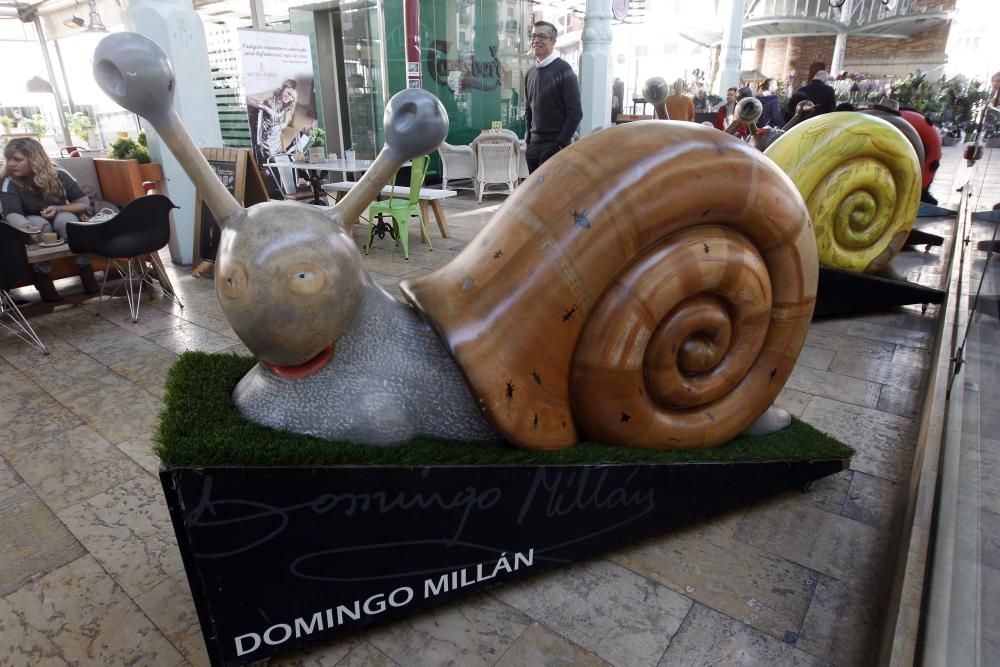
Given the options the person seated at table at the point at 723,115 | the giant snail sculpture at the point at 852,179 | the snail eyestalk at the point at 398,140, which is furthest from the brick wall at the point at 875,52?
the snail eyestalk at the point at 398,140

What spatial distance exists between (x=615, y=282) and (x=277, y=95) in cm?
707

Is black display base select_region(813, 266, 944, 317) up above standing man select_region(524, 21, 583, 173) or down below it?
below

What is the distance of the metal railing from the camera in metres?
21.5

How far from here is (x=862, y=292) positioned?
4051mm

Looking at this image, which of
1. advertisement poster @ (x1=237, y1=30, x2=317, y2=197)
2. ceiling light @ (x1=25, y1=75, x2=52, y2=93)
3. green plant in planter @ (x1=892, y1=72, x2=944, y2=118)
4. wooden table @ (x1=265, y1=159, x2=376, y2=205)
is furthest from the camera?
ceiling light @ (x1=25, y1=75, x2=52, y2=93)

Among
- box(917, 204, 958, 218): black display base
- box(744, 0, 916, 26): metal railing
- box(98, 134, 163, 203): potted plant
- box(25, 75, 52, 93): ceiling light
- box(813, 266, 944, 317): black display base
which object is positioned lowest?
box(813, 266, 944, 317): black display base

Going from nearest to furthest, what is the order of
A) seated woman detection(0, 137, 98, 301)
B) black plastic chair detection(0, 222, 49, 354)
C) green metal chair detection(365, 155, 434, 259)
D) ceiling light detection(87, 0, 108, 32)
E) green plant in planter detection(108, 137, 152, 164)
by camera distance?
black plastic chair detection(0, 222, 49, 354), seated woman detection(0, 137, 98, 301), green plant in planter detection(108, 137, 152, 164), green metal chair detection(365, 155, 434, 259), ceiling light detection(87, 0, 108, 32)

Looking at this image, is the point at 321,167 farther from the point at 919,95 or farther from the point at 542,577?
the point at 919,95

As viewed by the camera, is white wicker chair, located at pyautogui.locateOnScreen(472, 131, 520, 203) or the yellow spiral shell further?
white wicker chair, located at pyautogui.locateOnScreen(472, 131, 520, 203)

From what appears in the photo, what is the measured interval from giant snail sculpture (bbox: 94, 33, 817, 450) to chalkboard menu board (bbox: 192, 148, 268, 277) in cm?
408

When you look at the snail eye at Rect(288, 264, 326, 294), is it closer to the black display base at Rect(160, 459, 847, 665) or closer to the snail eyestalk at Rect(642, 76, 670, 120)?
the black display base at Rect(160, 459, 847, 665)

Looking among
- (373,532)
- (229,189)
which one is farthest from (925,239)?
(229,189)

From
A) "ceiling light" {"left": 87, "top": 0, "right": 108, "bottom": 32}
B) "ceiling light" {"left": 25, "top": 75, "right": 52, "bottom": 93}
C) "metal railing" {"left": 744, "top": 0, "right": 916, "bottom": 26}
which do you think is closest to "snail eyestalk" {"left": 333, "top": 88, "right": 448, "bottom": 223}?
"ceiling light" {"left": 87, "top": 0, "right": 108, "bottom": 32}

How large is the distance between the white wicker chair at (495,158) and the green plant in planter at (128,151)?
434 cm
